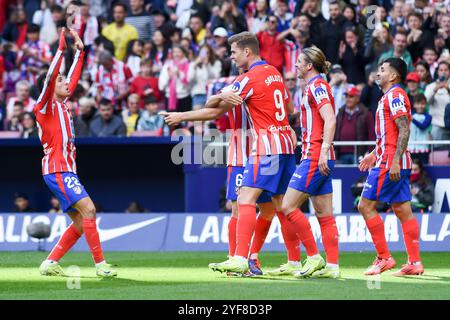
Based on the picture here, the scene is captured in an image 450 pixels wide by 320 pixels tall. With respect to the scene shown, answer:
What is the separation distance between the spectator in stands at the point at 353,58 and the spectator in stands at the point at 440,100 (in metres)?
1.85

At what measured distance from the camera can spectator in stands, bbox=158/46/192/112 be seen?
2056 cm

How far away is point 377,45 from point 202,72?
330cm

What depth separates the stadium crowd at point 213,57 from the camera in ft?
60.2

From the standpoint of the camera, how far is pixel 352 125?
59.8 feet

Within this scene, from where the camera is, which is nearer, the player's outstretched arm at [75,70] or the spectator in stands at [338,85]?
the player's outstretched arm at [75,70]

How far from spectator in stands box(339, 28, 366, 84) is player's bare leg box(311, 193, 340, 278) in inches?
339

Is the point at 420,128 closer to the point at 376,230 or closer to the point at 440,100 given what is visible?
the point at 440,100

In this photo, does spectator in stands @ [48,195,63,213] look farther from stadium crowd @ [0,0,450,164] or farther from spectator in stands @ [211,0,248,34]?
spectator in stands @ [211,0,248,34]

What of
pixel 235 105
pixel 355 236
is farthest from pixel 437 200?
pixel 235 105

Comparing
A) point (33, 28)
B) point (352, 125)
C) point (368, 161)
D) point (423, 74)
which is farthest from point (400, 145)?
point (33, 28)

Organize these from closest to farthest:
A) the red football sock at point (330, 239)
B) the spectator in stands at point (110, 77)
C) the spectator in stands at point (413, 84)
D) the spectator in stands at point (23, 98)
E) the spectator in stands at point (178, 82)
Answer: the red football sock at point (330, 239) → the spectator in stands at point (413, 84) → the spectator in stands at point (178, 82) → the spectator in stands at point (23, 98) → the spectator in stands at point (110, 77)

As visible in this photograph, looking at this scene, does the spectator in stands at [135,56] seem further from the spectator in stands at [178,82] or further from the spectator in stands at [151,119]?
the spectator in stands at [151,119]

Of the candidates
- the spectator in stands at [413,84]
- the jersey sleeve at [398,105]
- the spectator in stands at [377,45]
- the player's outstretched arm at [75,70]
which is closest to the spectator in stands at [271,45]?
the spectator in stands at [377,45]

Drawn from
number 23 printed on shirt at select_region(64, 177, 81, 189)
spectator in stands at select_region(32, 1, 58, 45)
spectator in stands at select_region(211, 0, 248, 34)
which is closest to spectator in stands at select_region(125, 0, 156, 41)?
spectator in stands at select_region(32, 1, 58, 45)
